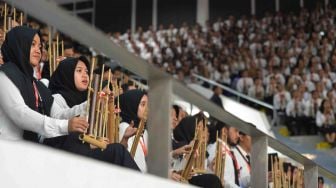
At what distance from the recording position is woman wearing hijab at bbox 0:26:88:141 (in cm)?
246

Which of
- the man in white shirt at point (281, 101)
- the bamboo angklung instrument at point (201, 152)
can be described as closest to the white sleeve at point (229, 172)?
the bamboo angklung instrument at point (201, 152)

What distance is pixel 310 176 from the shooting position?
3824 mm

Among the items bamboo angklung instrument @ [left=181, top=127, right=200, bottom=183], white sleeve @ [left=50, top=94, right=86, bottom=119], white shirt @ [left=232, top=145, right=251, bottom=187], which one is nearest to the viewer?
white sleeve @ [left=50, top=94, right=86, bottom=119]

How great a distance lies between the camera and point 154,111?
2.27m

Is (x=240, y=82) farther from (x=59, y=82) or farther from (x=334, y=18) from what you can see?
(x=59, y=82)

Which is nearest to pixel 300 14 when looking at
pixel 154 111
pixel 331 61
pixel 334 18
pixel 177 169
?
pixel 334 18

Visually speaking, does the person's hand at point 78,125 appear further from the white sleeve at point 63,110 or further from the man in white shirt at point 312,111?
the man in white shirt at point 312,111

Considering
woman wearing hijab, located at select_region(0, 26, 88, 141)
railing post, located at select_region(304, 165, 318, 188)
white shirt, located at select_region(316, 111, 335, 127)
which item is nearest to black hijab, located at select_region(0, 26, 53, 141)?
woman wearing hijab, located at select_region(0, 26, 88, 141)

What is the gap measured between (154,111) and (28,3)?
2.35 ft

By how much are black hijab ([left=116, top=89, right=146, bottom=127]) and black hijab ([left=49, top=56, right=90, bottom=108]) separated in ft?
1.11

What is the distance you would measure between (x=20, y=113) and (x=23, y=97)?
0.14 m

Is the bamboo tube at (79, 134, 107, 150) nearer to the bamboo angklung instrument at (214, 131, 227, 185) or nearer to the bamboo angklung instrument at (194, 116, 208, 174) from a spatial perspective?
the bamboo angklung instrument at (194, 116, 208, 174)

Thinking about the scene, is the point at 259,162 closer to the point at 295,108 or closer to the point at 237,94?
the point at 295,108

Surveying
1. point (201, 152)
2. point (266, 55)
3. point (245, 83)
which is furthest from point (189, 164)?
point (266, 55)
